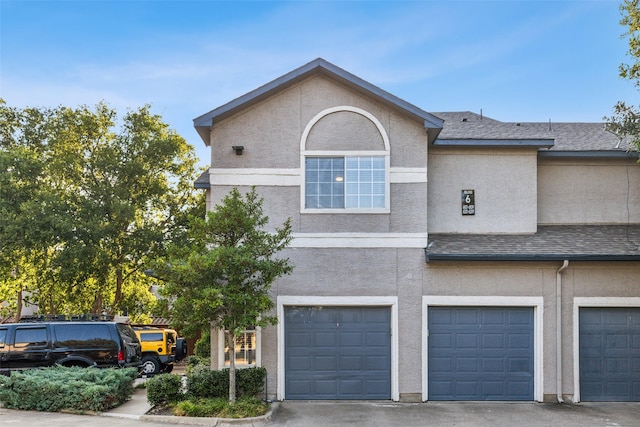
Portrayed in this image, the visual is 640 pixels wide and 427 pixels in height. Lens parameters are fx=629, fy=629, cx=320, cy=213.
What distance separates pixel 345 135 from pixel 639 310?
824 centimetres

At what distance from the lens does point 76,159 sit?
1081 inches

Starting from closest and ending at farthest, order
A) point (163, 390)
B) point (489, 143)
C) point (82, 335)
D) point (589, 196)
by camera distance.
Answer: point (163, 390) → point (489, 143) → point (82, 335) → point (589, 196)

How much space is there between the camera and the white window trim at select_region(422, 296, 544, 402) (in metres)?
14.8

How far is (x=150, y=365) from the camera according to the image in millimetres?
22156

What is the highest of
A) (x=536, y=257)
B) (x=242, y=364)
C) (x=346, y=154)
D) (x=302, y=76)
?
(x=302, y=76)

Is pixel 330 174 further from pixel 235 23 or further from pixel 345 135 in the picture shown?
pixel 235 23

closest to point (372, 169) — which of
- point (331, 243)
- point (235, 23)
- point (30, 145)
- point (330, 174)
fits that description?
point (330, 174)

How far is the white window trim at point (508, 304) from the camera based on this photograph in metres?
14.8

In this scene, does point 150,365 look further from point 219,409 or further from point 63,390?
point 219,409

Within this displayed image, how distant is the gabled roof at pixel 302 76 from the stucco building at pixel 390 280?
3cm

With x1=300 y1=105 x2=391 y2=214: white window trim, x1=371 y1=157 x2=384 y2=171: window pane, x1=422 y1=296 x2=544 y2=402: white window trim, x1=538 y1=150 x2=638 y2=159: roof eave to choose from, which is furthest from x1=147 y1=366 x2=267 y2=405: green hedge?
x1=538 y1=150 x2=638 y2=159: roof eave

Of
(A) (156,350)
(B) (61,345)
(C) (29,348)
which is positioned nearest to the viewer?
(C) (29,348)

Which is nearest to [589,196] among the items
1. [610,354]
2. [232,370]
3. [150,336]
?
[610,354]

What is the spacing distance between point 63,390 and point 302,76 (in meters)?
8.82
